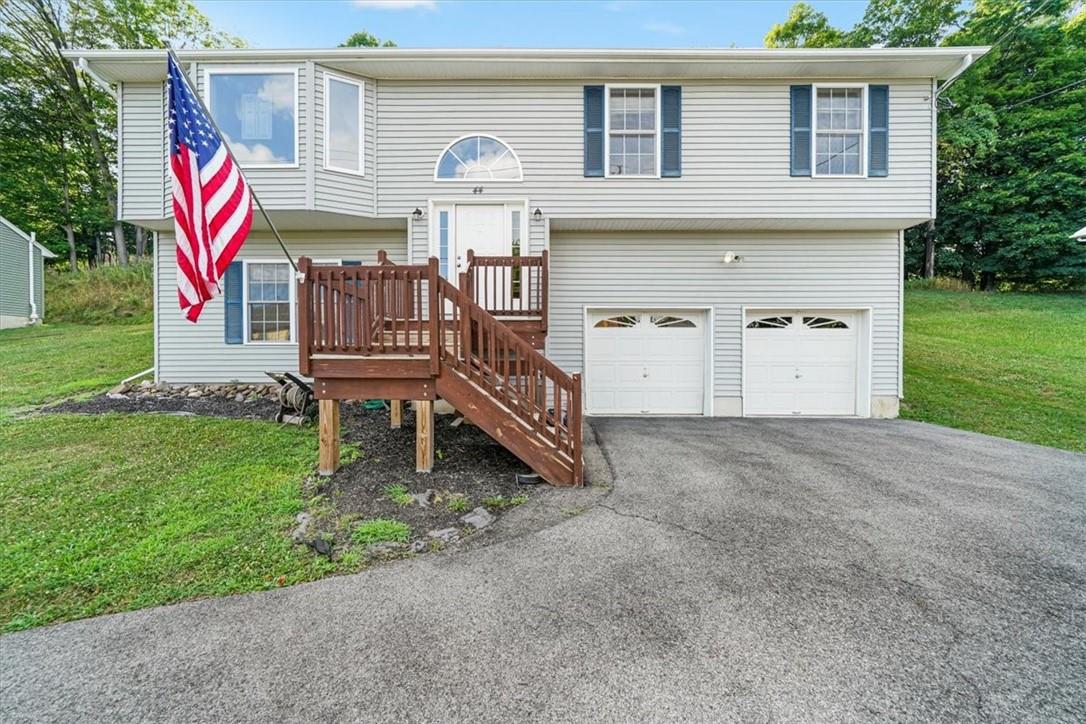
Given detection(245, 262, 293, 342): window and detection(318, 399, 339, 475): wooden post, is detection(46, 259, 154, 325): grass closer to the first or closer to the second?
detection(245, 262, 293, 342): window

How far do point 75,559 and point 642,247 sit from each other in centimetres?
793

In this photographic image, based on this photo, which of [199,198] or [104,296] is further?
[104,296]

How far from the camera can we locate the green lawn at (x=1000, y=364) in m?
7.66

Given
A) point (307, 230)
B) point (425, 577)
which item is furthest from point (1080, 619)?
point (307, 230)

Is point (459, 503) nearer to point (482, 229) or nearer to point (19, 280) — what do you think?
point (482, 229)

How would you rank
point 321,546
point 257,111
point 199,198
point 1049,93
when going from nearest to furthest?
1. point 321,546
2. point 199,198
3. point 257,111
4. point 1049,93

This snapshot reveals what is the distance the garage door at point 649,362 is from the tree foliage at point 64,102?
70.5ft

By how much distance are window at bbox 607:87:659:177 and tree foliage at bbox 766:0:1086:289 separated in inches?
705

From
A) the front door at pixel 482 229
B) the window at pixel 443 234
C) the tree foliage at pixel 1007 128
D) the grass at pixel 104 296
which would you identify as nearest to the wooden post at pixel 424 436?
the window at pixel 443 234

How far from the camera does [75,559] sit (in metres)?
3.19

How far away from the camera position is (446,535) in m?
3.64

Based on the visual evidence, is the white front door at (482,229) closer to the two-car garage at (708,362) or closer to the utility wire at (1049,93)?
the two-car garage at (708,362)

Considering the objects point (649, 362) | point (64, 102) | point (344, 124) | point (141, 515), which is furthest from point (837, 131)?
point (64, 102)

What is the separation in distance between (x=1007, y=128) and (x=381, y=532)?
27.5 meters
